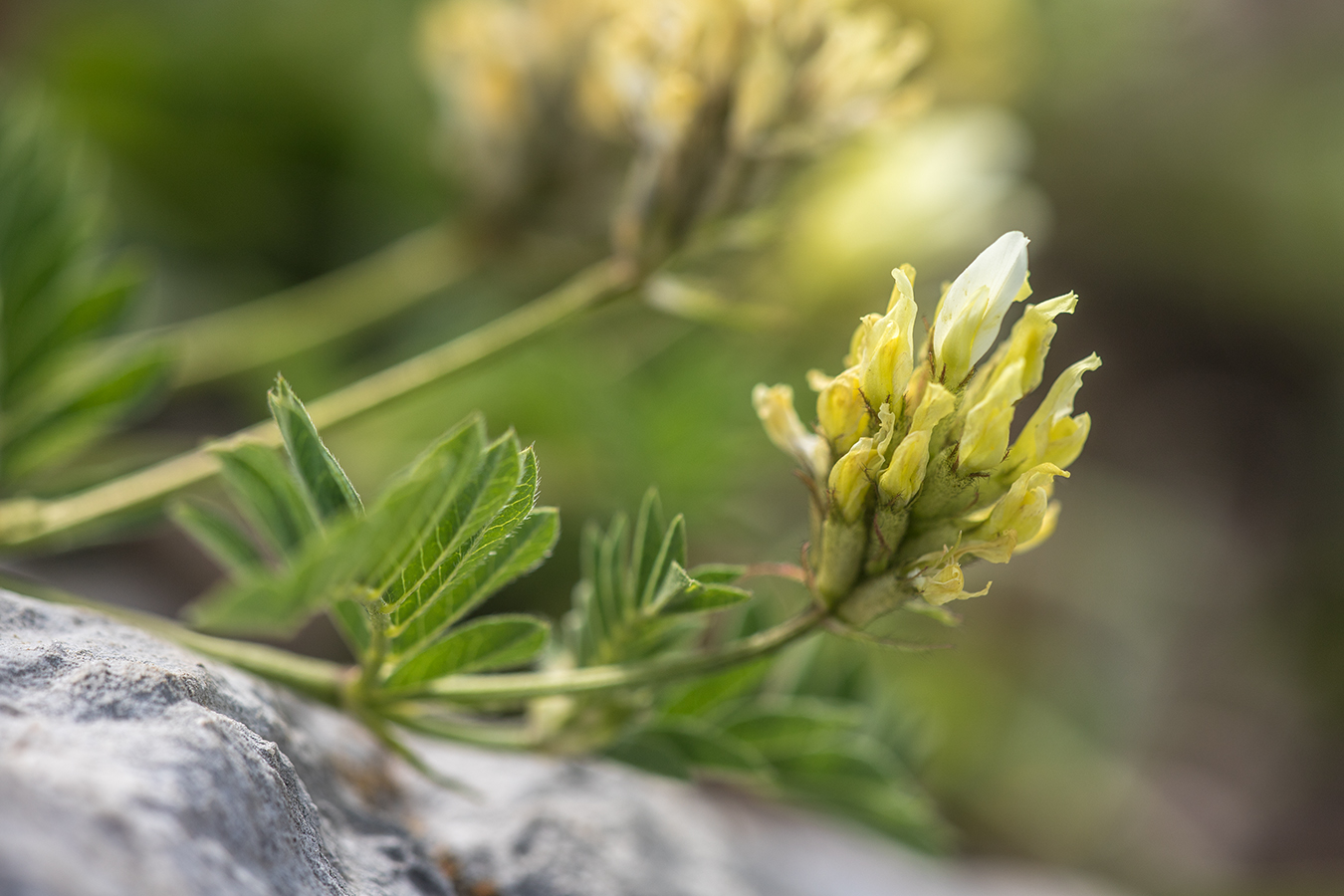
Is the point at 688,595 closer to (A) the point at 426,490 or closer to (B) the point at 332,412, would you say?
(A) the point at 426,490

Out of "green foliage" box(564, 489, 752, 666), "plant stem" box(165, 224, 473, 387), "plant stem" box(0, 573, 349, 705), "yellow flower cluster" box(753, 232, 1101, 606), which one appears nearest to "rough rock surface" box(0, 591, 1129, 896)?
"plant stem" box(0, 573, 349, 705)

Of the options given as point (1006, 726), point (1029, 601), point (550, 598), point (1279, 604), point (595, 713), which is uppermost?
point (1279, 604)

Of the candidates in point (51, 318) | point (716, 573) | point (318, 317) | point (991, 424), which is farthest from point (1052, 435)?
point (318, 317)

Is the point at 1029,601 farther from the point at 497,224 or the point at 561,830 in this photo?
A: the point at 561,830

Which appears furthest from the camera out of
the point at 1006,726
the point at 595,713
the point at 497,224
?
the point at 1006,726

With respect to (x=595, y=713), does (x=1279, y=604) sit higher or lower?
higher

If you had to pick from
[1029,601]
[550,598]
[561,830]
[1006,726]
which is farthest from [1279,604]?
[561,830]
